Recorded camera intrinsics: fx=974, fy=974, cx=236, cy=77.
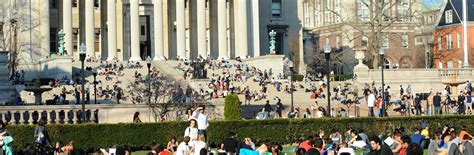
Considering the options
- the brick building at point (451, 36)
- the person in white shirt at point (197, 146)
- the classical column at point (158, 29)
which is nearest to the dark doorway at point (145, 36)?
the classical column at point (158, 29)

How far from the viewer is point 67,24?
82125mm

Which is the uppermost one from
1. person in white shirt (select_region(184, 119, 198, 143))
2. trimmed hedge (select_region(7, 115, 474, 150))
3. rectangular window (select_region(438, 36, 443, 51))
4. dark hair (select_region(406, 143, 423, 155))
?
rectangular window (select_region(438, 36, 443, 51))

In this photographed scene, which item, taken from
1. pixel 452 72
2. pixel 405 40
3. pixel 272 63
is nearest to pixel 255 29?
pixel 272 63

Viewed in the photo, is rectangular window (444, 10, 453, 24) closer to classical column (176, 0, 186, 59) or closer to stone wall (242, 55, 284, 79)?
stone wall (242, 55, 284, 79)

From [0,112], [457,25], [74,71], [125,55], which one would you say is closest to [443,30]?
[457,25]

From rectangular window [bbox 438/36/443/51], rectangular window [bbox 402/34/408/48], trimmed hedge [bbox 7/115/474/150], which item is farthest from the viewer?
rectangular window [bbox 402/34/408/48]

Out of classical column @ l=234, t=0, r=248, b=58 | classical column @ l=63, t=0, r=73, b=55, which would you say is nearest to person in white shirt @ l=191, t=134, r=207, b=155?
classical column @ l=63, t=0, r=73, b=55

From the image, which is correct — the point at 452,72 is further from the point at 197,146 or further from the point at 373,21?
the point at 197,146

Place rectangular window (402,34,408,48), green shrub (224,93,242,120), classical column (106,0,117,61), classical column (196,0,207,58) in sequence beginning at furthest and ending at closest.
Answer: rectangular window (402,34,408,48), classical column (196,0,207,58), classical column (106,0,117,61), green shrub (224,93,242,120)

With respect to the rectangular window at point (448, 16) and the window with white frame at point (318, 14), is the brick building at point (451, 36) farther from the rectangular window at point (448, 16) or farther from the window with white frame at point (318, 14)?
the window with white frame at point (318, 14)

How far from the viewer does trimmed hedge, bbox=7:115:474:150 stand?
37.2m

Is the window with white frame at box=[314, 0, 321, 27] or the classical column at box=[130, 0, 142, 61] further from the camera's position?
the window with white frame at box=[314, 0, 321, 27]

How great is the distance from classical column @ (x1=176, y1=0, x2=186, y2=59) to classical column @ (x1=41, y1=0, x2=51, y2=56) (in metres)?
11.2

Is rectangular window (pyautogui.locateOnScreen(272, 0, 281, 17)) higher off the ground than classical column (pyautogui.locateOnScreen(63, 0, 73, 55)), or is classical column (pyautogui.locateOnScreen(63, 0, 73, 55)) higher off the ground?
rectangular window (pyautogui.locateOnScreen(272, 0, 281, 17))
